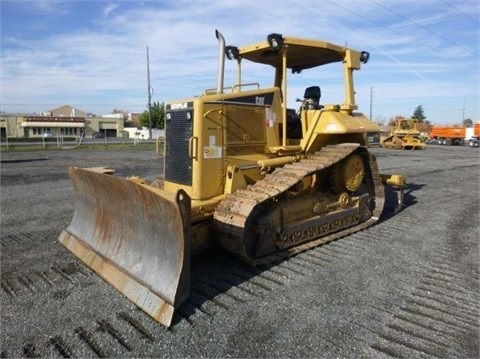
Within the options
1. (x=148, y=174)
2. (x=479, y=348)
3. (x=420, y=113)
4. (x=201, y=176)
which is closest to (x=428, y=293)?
(x=479, y=348)

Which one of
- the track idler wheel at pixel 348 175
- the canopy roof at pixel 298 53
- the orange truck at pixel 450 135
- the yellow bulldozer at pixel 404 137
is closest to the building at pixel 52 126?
the yellow bulldozer at pixel 404 137

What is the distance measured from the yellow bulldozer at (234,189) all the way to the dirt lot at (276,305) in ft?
0.88

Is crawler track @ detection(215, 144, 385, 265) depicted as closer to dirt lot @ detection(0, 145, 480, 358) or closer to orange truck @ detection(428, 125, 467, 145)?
dirt lot @ detection(0, 145, 480, 358)

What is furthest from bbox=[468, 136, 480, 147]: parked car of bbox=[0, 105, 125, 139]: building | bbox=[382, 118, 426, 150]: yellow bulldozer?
bbox=[0, 105, 125, 139]: building

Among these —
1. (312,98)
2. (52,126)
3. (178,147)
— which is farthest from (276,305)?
(52,126)

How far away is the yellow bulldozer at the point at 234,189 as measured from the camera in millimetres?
4348

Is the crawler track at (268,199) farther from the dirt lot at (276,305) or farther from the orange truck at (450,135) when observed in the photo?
the orange truck at (450,135)

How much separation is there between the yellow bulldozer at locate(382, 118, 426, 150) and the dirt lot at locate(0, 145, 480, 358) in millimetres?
27207

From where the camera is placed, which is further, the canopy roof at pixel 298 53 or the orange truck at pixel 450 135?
the orange truck at pixel 450 135

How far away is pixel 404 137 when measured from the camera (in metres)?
32.2

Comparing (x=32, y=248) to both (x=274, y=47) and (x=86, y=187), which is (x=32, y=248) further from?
(x=274, y=47)

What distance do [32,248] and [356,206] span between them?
5.29 metres

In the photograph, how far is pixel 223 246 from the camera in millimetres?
5289

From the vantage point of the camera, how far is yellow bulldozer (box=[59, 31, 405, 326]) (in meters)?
4.35
